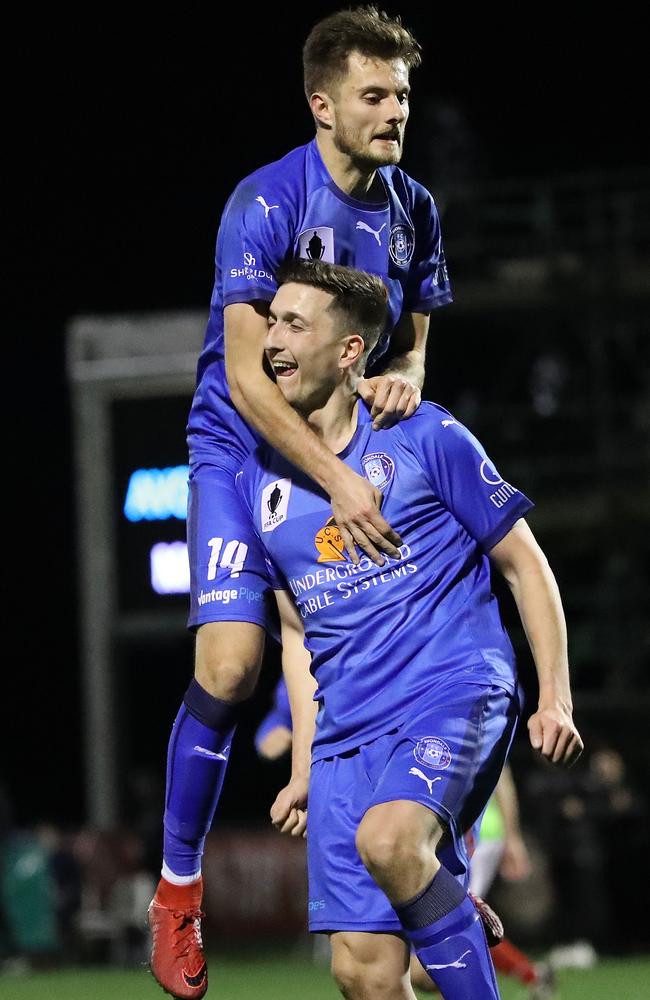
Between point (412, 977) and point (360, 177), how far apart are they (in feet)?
8.25

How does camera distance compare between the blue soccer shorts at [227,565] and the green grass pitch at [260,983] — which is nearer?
the blue soccer shorts at [227,565]

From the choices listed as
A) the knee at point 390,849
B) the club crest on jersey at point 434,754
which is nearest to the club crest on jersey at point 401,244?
the club crest on jersey at point 434,754

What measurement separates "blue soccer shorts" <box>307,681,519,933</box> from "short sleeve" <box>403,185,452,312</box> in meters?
1.68

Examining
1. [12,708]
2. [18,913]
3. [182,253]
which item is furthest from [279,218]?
[12,708]

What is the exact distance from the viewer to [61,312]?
28125 mm

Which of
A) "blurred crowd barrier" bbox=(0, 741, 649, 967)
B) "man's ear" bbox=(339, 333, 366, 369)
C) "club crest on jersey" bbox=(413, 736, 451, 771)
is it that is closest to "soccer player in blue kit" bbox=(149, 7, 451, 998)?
"man's ear" bbox=(339, 333, 366, 369)

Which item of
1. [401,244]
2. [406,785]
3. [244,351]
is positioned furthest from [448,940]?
[401,244]

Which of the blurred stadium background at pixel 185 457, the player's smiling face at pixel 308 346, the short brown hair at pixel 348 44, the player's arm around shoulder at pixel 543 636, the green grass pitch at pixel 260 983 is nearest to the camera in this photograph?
the player's arm around shoulder at pixel 543 636

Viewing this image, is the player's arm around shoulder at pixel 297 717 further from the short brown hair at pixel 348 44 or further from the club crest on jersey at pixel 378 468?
the short brown hair at pixel 348 44

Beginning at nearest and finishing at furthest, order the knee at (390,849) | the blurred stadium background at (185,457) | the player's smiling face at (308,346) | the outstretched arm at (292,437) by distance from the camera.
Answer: the knee at (390,849) < the outstretched arm at (292,437) < the player's smiling face at (308,346) < the blurred stadium background at (185,457)

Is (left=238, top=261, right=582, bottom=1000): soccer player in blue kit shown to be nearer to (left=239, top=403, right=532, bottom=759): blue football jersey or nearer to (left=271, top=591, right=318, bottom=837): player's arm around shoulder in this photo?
(left=239, top=403, right=532, bottom=759): blue football jersey

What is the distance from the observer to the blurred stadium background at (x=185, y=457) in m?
14.8

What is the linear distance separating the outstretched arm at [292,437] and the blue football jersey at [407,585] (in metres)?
0.08

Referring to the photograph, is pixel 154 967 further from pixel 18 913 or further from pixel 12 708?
pixel 12 708
